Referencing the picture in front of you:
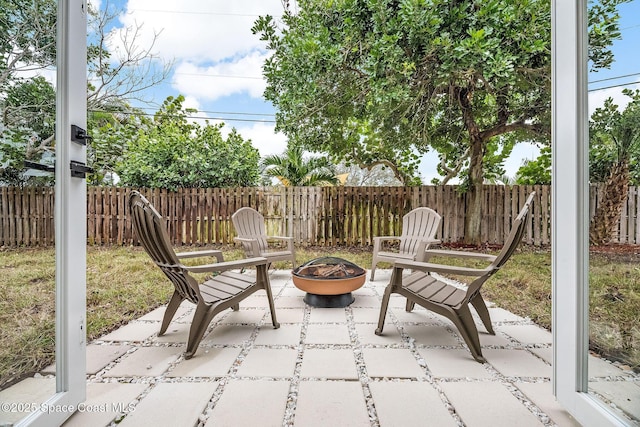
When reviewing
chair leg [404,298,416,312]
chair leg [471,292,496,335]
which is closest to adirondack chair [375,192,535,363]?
chair leg [471,292,496,335]

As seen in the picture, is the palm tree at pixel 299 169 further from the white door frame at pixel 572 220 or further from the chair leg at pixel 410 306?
the white door frame at pixel 572 220

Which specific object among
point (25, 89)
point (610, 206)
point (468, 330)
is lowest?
point (468, 330)

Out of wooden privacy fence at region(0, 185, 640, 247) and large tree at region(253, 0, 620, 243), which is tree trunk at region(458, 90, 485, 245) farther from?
wooden privacy fence at region(0, 185, 640, 247)

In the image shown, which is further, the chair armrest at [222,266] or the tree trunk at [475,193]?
the tree trunk at [475,193]

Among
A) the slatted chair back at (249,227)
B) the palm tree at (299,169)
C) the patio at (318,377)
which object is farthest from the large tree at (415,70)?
the patio at (318,377)

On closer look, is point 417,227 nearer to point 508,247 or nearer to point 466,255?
point 466,255

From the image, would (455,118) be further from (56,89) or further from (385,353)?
(56,89)

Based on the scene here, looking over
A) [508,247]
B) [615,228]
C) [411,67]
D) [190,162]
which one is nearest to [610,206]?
[615,228]

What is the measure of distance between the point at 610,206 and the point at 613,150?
0.93 ft

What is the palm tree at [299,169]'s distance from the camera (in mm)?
7148

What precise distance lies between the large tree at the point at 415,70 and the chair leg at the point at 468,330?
3.05m

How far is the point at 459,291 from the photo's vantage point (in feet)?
7.46

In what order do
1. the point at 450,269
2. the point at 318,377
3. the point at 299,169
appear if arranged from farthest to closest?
the point at 299,169 → the point at 450,269 → the point at 318,377

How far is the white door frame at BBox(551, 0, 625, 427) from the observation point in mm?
1305
